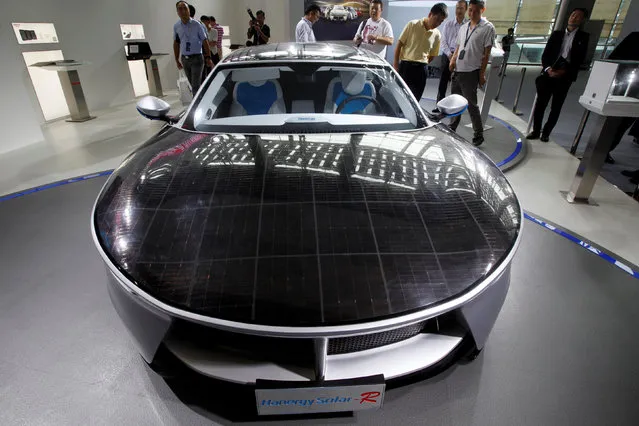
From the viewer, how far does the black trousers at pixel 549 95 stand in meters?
3.93

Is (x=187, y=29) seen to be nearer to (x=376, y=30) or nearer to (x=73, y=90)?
(x=73, y=90)

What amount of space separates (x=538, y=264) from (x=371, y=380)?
1546 mm

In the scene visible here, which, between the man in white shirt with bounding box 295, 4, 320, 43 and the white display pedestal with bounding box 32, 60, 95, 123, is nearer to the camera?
the white display pedestal with bounding box 32, 60, 95, 123

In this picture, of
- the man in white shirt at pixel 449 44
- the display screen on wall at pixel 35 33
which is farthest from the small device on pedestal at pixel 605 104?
the display screen on wall at pixel 35 33

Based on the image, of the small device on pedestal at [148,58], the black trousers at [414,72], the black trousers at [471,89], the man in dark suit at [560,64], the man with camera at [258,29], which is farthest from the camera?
→ the man with camera at [258,29]

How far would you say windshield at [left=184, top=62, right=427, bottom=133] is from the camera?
173 centimetres

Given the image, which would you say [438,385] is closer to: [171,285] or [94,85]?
[171,285]

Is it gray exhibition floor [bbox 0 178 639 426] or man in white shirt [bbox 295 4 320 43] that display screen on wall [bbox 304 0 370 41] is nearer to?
man in white shirt [bbox 295 4 320 43]

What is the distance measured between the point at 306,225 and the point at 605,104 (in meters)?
2.41

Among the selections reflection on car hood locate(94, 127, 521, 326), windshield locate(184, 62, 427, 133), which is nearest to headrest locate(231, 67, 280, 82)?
windshield locate(184, 62, 427, 133)

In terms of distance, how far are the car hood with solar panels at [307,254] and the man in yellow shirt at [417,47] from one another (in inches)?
121

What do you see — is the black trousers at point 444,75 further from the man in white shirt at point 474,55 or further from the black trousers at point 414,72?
the man in white shirt at point 474,55

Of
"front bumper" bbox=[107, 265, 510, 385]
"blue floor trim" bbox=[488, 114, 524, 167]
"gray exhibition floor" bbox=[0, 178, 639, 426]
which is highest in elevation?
"front bumper" bbox=[107, 265, 510, 385]

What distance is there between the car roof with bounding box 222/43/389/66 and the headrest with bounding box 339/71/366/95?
111 millimetres
